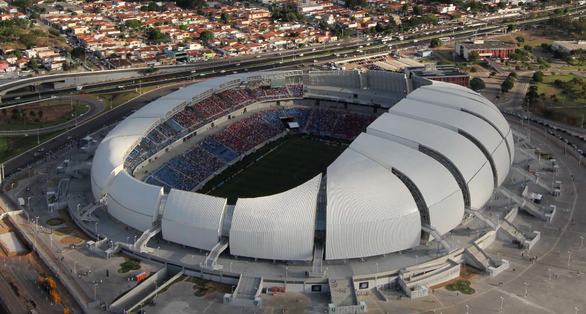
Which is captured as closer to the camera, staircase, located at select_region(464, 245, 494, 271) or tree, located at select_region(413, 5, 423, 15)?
staircase, located at select_region(464, 245, 494, 271)

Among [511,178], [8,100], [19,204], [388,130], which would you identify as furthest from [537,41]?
[19,204]

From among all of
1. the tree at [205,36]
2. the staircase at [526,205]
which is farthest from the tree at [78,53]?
the staircase at [526,205]

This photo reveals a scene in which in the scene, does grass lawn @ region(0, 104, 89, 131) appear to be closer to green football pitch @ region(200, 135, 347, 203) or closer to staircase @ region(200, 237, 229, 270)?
green football pitch @ region(200, 135, 347, 203)

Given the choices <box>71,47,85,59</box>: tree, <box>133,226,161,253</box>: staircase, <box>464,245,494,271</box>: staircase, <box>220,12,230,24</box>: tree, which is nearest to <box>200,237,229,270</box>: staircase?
<box>133,226,161,253</box>: staircase

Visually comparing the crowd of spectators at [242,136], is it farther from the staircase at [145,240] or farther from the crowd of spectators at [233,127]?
the staircase at [145,240]

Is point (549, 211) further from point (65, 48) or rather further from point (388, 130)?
point (65, 48)

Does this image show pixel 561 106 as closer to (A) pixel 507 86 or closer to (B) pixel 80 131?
(A) pixel 507 86
